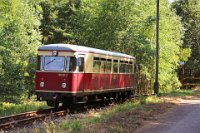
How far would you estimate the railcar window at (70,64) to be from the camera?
62.4ft

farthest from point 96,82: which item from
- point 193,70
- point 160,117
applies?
point 193,70

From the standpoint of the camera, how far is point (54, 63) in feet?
63.8

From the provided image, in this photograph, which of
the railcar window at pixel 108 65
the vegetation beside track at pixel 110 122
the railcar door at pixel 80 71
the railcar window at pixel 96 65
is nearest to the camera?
the vegetation beside track at pixel 110 122

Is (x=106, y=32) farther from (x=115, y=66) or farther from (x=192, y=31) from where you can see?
(x=192, y=31)

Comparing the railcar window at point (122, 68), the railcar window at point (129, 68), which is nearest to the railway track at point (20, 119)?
the railcar window at point (122, 68)

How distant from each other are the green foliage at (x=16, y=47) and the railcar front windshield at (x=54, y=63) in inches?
361

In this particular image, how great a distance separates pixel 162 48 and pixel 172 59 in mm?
3009

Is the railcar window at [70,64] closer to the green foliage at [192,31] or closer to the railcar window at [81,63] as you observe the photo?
the railcar window at [81,63]

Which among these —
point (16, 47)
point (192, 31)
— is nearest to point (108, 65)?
point (16, 47)

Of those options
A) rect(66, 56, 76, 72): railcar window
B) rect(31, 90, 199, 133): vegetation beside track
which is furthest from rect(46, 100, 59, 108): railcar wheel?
rect(31, 90, 199, 133): vegetation beside track

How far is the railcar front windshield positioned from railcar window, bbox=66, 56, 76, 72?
0.22 metres

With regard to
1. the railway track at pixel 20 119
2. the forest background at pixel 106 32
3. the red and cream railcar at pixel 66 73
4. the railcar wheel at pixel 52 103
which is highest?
the forest background at pixel 106 32

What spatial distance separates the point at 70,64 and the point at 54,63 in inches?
33.4

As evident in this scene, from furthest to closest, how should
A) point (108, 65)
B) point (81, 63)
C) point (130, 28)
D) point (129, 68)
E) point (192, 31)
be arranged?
1. point (192, 31)
2. point (130, 28)
3. point (129, 68)
4. point (108, 65)
5. point (81, 63)
